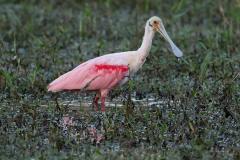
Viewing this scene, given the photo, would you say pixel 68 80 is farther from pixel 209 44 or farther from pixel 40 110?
pixel 209 44

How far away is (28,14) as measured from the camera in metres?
13.6

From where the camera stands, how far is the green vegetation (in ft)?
22.0

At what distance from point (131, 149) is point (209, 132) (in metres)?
0.78

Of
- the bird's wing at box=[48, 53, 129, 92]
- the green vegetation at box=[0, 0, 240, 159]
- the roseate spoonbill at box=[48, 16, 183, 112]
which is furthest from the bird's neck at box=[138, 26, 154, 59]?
the green vegetation at box=[0, 0, 240, 159]

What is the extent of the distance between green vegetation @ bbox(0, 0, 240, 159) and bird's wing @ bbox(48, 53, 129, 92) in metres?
0.19

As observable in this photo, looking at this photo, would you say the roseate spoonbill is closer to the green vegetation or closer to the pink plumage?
the pink plumage

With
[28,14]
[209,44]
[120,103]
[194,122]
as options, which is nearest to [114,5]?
[28,14]

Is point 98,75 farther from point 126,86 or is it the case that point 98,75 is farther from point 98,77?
point 126,86

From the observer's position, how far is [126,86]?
9.33m

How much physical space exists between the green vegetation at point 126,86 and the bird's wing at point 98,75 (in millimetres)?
193

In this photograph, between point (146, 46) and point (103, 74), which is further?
point (146, 46)

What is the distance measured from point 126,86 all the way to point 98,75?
3.68 feet

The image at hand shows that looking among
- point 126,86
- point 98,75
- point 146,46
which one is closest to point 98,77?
point 98,75

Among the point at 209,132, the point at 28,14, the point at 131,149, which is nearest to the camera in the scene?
the point at 131,149
